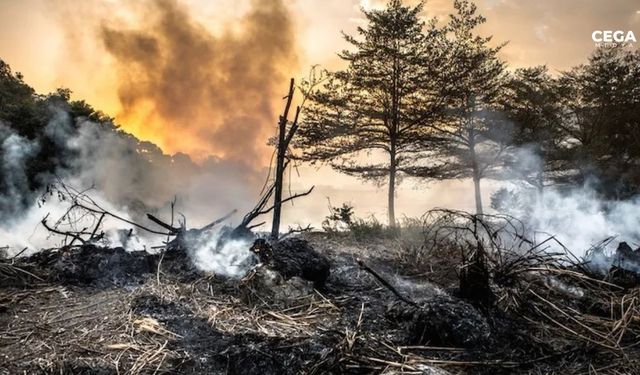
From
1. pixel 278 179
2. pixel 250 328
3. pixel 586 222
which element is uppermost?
pixel 278 179

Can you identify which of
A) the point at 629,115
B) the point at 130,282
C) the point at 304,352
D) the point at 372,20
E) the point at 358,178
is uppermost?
the point at 372,20

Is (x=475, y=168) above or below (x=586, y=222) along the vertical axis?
above

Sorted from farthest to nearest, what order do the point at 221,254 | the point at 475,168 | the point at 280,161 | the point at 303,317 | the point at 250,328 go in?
the point at 475,168 → the point at 280,161 → the point at 221,254 → the point at 303,317 → the point at 250,328

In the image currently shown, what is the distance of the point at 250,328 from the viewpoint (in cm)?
414

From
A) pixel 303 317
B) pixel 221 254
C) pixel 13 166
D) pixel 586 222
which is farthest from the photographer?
pixel 13 166

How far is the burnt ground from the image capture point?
10.9 ft

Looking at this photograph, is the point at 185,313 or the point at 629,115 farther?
the point at 629,115

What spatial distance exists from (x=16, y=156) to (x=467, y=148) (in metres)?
17.4

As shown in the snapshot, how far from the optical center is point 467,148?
64.6ft

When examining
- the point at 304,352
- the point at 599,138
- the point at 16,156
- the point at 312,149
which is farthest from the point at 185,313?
the point at 599,138

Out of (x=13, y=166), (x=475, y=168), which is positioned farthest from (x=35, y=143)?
(x=475, y=168)

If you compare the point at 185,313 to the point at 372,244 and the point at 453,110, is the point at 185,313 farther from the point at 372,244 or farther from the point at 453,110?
the point at 453,110

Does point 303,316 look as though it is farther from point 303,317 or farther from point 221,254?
point 221,254

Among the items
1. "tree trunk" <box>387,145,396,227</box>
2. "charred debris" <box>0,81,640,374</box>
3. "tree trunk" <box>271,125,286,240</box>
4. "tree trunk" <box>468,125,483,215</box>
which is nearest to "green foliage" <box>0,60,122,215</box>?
"charred debris" <box>0,81,640,374</box>
